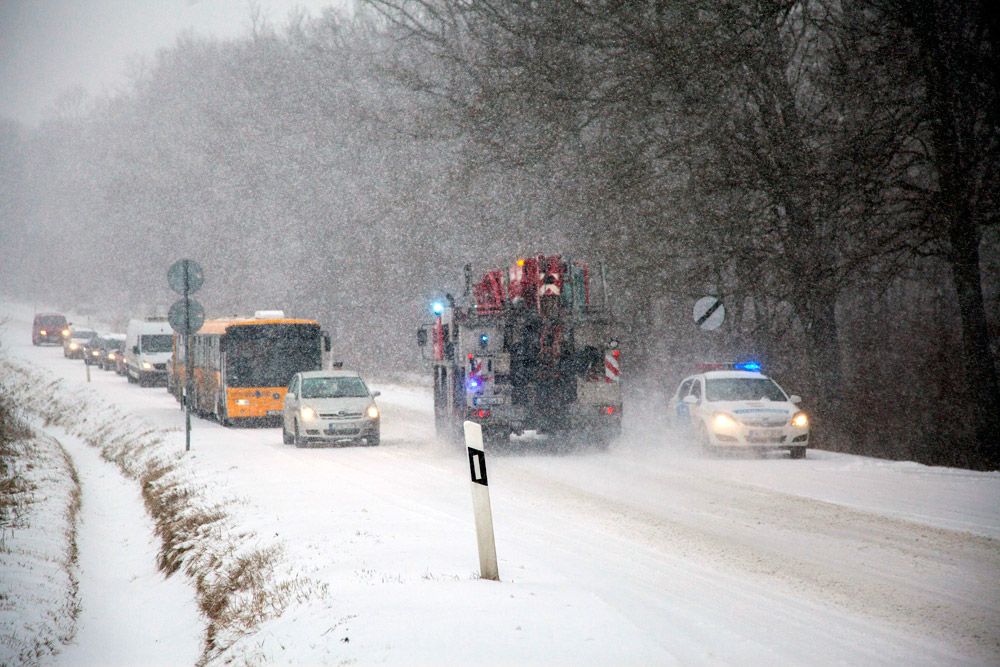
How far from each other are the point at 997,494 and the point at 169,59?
77.4m

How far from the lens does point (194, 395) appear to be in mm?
35531

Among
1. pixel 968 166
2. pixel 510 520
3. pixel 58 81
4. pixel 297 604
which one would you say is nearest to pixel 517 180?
pixel 968 166

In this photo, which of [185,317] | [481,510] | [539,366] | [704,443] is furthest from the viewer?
[539,366]

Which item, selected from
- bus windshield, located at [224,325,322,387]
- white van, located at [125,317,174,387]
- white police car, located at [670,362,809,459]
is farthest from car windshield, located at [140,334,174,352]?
white police car, located at [670,362,809,459]

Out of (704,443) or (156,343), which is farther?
(156,343)

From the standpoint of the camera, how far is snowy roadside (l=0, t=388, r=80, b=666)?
1047cm

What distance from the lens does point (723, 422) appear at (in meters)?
20.0

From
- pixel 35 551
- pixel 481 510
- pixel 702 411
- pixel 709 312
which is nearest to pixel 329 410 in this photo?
pixel 702 411

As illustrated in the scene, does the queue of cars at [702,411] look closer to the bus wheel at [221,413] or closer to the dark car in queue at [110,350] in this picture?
the bus wheel at [221,413]

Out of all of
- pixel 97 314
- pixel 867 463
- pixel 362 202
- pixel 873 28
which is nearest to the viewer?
pixel 867 463

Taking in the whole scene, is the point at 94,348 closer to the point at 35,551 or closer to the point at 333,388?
the point at 333,388

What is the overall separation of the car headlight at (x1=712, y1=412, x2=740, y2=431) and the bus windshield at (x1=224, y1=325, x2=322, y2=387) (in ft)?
44.4

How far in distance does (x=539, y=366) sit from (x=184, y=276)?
268 inches

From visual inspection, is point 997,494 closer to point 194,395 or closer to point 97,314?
point 194,395
